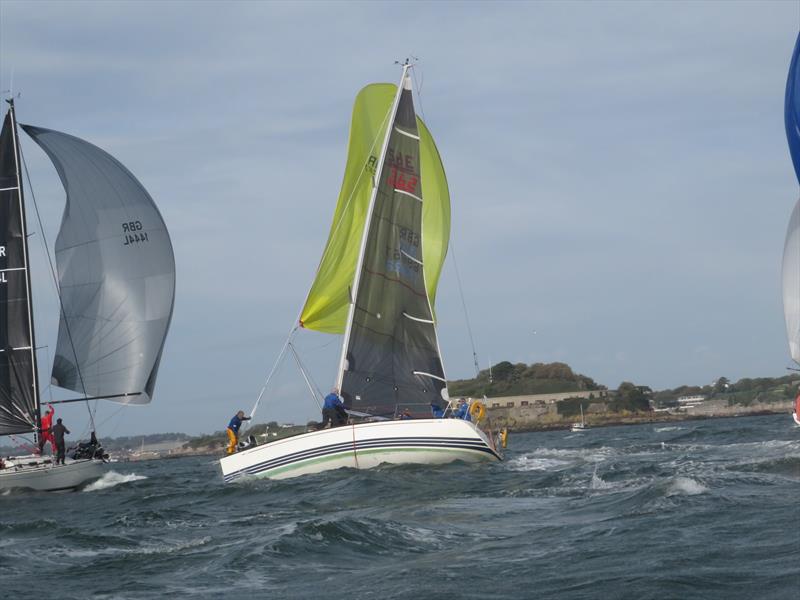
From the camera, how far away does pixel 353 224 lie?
86.0 feet

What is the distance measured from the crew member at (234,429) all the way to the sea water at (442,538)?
9.27 ft

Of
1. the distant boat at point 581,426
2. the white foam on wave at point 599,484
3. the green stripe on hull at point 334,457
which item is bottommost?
the distant boat at point 581,426

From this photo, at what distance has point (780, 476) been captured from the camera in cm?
1783

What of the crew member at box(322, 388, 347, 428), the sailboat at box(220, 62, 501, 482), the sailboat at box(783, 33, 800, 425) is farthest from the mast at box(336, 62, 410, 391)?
the sailboat at box(783, 33, 800, 425)

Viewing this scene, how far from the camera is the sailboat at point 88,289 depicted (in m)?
29.1

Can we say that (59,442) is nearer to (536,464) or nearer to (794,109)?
(536,464)

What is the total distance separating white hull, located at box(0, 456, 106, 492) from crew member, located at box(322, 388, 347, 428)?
293 inches

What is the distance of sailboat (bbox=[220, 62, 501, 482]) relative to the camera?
24984 millimetres

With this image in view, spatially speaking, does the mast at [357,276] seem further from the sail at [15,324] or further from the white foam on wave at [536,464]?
the sail at [15,324]

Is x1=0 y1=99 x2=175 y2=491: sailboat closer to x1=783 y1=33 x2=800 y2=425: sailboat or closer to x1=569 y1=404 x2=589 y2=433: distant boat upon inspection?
x1=783 y1=33 x2=800 y2=425: sailboat

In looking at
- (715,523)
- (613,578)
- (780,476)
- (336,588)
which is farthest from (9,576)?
(780,476)

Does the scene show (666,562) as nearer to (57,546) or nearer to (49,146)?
(57,546)

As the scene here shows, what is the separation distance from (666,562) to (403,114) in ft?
55.3

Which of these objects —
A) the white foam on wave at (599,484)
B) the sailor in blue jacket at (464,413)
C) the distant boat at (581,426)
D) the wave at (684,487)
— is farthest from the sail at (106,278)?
the distant boat at (581,426)
